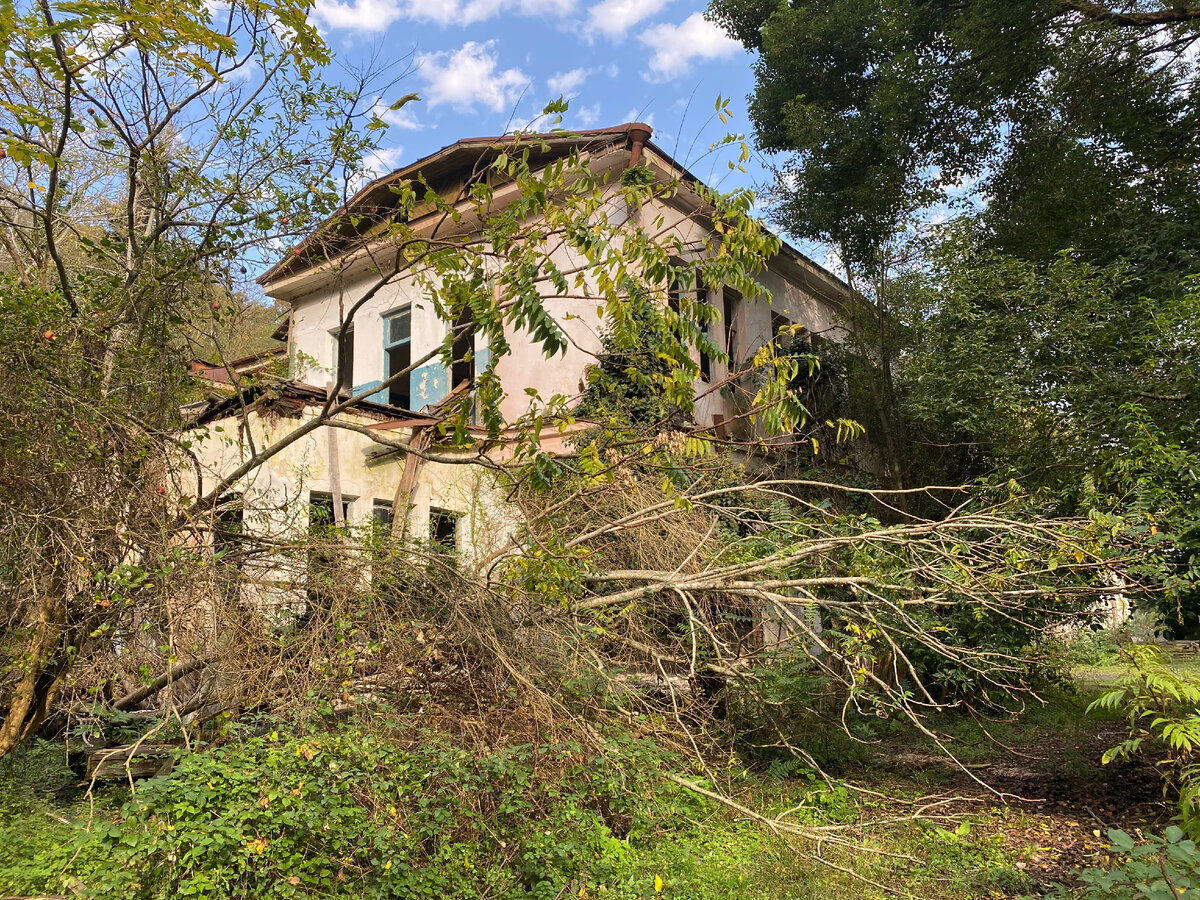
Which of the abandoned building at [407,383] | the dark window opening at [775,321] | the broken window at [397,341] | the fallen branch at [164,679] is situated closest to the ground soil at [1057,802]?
the abandoned building at [407,383]

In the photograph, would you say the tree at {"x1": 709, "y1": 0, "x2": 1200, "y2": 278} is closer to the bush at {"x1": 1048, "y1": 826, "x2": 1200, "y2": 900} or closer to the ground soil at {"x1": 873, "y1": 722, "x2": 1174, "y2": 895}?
the ground soil at {"x1": 873, "y1": 722, "x2": 1174, "y2": 895}

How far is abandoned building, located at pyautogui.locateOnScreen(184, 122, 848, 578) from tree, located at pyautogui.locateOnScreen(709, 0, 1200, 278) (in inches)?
74.8

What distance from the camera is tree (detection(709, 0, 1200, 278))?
9.38 metres

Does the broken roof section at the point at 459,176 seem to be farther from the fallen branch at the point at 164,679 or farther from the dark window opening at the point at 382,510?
the dark window opening at the point at 382,510

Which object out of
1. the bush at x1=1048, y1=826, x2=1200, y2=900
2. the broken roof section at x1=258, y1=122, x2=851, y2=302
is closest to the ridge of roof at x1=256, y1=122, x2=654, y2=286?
the broken roof section at x1=258, y1=122, x2=851, y2=302

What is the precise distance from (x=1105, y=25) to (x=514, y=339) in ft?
26.4

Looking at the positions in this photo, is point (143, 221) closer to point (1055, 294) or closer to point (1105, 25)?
point (1055, 294)

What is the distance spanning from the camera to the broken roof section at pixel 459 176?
19.3 feet

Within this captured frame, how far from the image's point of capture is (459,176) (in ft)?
37.8

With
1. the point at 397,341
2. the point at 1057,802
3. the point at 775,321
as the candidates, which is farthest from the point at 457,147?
the point at 1057,802

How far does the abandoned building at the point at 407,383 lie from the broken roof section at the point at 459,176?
1.2 inches

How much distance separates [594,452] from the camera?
489 cm

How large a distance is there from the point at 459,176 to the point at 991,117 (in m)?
7.41

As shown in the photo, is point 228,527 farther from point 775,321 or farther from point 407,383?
point 775,321
